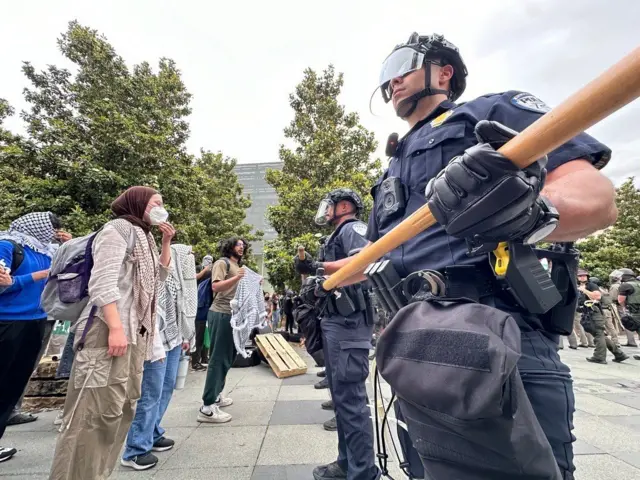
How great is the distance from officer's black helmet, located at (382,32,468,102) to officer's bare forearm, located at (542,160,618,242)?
2.98 feet

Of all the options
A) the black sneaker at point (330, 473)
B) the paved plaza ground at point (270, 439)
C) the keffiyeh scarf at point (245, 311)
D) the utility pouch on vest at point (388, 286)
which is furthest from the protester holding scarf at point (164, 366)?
the utility pouch on vest at point (388, 286)

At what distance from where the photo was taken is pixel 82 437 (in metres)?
1.83

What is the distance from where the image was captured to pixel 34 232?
326 cm

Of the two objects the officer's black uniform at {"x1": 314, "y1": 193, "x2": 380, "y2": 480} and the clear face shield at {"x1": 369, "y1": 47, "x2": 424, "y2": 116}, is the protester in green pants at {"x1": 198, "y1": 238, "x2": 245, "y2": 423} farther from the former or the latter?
the clear face shield at {"x1": 369, "y1": 47, "x2": 424, "y2": 116}

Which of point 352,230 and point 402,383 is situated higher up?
point 352,230

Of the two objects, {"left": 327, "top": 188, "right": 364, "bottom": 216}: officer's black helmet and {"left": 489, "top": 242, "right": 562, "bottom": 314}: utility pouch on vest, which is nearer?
{"left": 489, "top": 242, "right": 562, "bottom": 314}: utility pouch on vest

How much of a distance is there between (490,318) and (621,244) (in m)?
26.4

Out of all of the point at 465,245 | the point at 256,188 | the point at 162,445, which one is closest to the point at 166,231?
the point at 162,445

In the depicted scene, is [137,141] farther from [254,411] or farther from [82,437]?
[82,437]

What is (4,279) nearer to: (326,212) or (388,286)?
(326,212)

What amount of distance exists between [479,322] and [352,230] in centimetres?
213

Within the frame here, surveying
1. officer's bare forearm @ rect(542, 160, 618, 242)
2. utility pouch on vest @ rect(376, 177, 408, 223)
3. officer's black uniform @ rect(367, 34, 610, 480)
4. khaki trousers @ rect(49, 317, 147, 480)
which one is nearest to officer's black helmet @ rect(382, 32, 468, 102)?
officer's black uniform @ rect(367, 34, 610, 480)

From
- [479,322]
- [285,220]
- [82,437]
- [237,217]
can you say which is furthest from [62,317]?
[237,217]

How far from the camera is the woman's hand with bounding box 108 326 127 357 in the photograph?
77.4 inches
